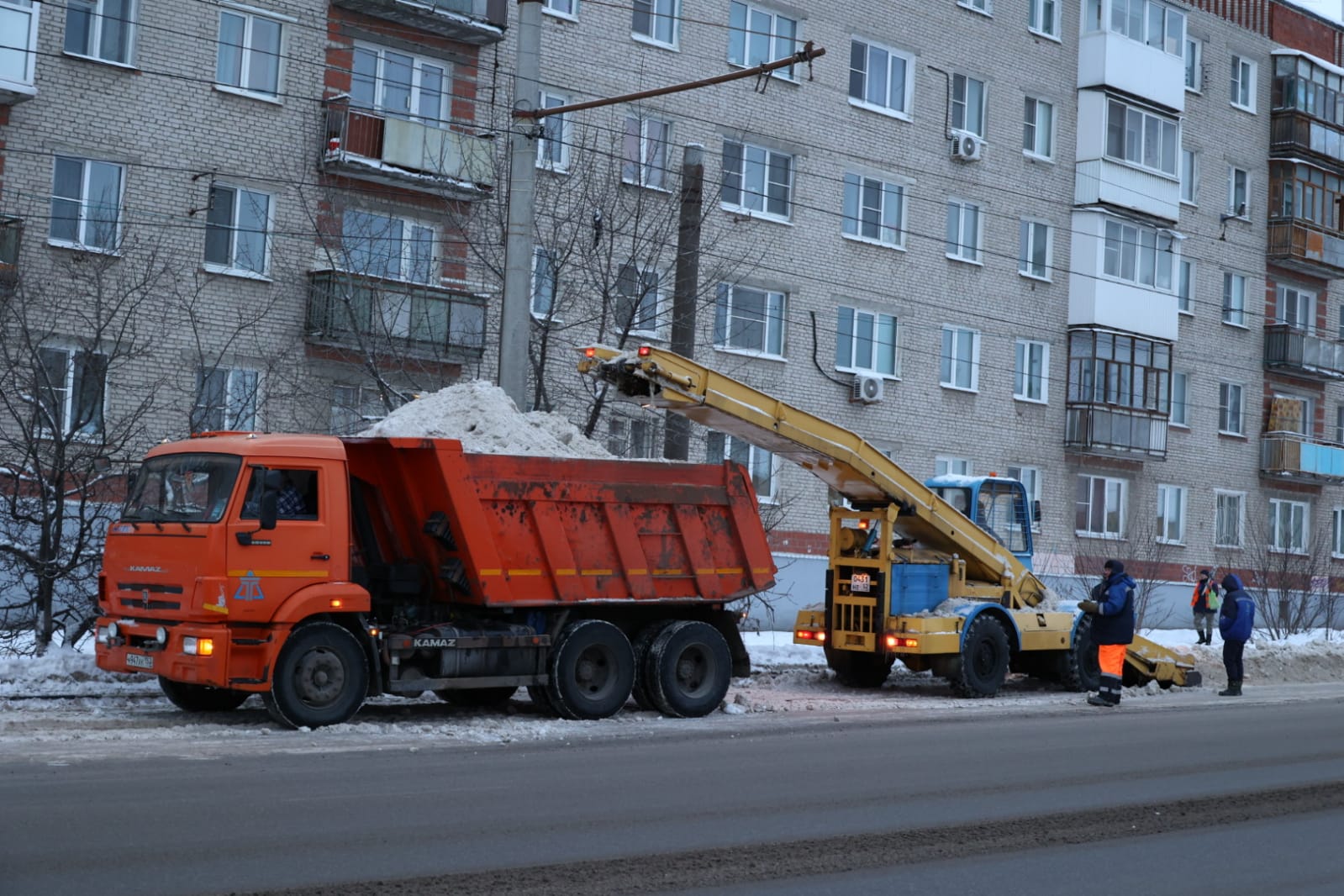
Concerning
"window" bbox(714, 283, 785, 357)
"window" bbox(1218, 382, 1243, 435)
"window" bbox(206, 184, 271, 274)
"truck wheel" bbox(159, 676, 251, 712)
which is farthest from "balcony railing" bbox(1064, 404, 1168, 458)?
"truck wheel" bbox(159, 676, 251, 712)

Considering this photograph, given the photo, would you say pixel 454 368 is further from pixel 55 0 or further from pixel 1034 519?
pixel 1034 519

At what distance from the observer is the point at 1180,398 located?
1615 inches

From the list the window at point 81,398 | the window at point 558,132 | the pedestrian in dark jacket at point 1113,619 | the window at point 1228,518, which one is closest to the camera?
the window at point 81,398

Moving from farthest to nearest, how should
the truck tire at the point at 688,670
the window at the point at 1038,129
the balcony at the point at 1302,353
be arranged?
the balcony at the point at 1302,353
the window at the point at 1038,129
the truck tire at the point at 688,670

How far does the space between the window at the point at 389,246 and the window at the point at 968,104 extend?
1379 cm

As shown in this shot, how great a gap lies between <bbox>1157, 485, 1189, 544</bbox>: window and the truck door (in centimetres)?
3007

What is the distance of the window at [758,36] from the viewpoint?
3119 cm

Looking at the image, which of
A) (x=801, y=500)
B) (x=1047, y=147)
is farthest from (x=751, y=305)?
(x=1047, y=147)

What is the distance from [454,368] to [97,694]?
38.1 feet

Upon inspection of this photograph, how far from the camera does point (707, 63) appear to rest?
101 ft

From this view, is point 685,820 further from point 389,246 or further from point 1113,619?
point 389,246

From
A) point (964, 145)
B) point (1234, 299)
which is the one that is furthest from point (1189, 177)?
point (964, 145)

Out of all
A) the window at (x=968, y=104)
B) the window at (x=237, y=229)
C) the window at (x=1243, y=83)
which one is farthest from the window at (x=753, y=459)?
the window at (x=1243, y=83)

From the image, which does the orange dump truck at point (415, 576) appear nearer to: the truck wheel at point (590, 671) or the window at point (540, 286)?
the truck wheel at point (590, 671)
